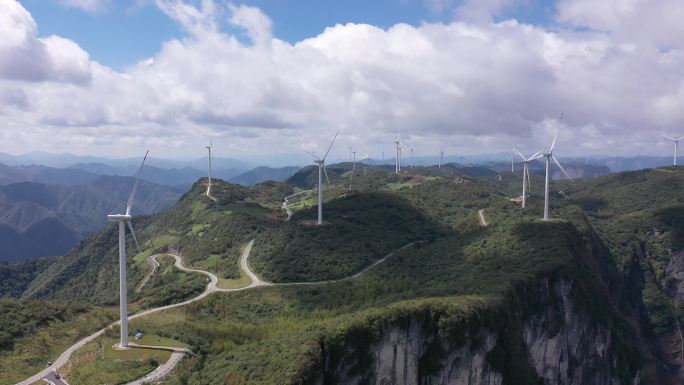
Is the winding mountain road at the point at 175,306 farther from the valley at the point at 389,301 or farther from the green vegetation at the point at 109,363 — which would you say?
the green vegetation at the point at 109,363

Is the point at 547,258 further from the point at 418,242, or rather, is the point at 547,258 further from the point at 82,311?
the point at 82,311

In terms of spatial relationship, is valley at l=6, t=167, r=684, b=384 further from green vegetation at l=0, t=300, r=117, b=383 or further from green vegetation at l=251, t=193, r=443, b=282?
green vegetation at l=0, t=300, r=117, b=383

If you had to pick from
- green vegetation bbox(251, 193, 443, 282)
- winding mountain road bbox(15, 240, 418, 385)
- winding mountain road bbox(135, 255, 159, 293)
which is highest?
green vegetation bbox(251, 193, 443, 282)


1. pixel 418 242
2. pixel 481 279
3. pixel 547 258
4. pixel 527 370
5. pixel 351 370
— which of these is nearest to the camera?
pixel 351 370

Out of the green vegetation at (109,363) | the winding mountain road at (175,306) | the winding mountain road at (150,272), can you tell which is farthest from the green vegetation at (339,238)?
the green vegetation at (109,363)

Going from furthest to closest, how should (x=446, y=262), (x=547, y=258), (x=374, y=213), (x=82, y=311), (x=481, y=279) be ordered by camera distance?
(x=374, y=213)
(x=446, y=262)
(x=547, y=258)
(x=481, y=279)
(x=82, y=311)

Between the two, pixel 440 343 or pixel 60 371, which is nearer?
pixel 60 371

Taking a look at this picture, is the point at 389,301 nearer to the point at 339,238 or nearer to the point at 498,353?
the point at 498,353

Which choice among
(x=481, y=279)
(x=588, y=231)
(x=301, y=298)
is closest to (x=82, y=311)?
(x=301, y=298)

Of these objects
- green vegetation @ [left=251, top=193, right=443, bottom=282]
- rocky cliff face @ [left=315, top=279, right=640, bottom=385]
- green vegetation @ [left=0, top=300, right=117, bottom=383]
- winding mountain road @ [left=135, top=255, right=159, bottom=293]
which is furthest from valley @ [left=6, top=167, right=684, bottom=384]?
green vegetation @ [left=0, top=300, right=117, bottom=383]
